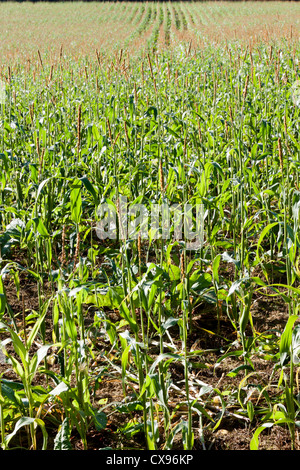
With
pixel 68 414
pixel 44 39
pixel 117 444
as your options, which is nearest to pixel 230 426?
pixel 117 444

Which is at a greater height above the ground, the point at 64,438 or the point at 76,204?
the point at 76,204

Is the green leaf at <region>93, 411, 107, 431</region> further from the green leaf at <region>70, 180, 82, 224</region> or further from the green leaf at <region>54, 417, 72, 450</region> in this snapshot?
the green leaf at <region>70, 180, 82, 224</region>

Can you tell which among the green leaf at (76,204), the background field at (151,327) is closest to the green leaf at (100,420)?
the background field at (151,327)

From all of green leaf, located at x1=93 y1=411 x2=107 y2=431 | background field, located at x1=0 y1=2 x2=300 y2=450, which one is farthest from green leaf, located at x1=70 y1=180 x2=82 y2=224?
green leaf, located at x1=93 y1=411 x2=107 y2=431

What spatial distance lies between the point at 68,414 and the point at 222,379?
65cm

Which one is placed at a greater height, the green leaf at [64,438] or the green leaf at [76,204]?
the green leaf at [76,204]

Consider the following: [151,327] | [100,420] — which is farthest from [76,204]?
[100,420]

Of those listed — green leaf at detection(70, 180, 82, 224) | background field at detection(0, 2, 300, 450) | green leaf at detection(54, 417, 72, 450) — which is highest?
green leaf at detection(70, 180, 82, 224)

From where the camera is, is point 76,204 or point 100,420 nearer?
point 100,420

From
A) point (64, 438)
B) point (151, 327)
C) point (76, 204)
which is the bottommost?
point (64, 438)

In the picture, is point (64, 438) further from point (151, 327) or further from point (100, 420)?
point (151, 327)

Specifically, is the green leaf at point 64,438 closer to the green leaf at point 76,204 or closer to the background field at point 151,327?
the background field at point 151,327
